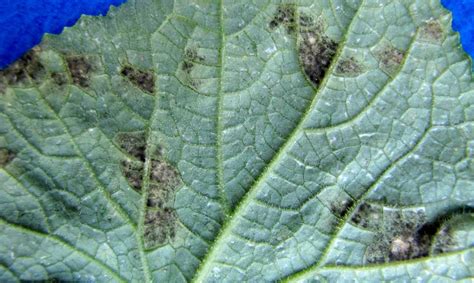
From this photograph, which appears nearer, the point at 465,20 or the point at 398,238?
the point at 398,238

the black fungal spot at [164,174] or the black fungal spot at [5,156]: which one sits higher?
the black fungal spot at [5,156]

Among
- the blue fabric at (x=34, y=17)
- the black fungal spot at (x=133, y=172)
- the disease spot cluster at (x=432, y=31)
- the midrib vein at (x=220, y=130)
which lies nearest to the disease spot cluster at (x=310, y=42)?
the midrib vein at (x=220, y=130)

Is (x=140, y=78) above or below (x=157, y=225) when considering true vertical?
above

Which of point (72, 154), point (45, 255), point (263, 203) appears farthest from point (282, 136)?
point (45, 255)

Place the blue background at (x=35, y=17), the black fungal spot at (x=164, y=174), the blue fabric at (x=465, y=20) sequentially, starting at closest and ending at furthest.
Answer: the black fungal spot at (x=164, y=174)
the blue background at (x=35, y=17)
the blue fabric at (x=465, y=20)

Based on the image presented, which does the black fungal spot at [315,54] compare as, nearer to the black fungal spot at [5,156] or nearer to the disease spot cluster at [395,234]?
the disease spot cluster at [395,234]

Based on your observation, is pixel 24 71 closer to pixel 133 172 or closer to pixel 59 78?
pixel 59 78

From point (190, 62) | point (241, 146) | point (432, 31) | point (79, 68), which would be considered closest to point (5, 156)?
point (79, 68)
